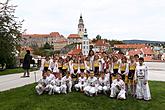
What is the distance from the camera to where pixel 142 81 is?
14.9 metres

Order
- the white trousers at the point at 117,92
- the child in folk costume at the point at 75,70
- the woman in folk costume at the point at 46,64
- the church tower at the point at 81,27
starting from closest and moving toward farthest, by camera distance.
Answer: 1. the white trousers at the point at 117,92
2. the child in folk costume at the point at 75,70
3. the woman in folk costume at the point at 46,64
4. the church tower at the point at 81,27

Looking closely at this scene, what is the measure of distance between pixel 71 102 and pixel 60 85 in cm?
171

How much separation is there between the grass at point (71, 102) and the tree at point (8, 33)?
13801 millimetres

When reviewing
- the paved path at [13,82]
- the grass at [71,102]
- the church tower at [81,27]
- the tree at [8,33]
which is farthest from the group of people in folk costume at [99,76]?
the church tower at [81,27]

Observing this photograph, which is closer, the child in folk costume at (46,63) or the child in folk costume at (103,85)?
the child in folk costume at (103,85)

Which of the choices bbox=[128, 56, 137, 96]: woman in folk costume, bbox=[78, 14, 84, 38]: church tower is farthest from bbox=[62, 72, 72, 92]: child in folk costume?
bbox=[78, 14, 84, 38]: church tower

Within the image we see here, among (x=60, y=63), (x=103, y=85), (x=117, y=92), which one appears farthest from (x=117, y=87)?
(x=60, y=63)

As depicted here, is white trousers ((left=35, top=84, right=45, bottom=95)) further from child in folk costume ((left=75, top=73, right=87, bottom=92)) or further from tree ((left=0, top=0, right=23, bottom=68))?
tree ((left=0, top=0, right=23, bottom=68))

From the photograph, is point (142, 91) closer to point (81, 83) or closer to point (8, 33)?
point (81, 83)

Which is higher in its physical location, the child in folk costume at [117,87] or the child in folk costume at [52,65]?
the child in folk costume at [52,65]

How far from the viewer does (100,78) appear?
612 inches

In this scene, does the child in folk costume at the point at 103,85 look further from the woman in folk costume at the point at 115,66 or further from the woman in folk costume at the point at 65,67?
the woman in folk costume at the point at 65,67

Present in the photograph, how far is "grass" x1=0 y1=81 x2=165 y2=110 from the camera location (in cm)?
1345

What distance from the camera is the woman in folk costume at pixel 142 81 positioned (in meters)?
14.7
